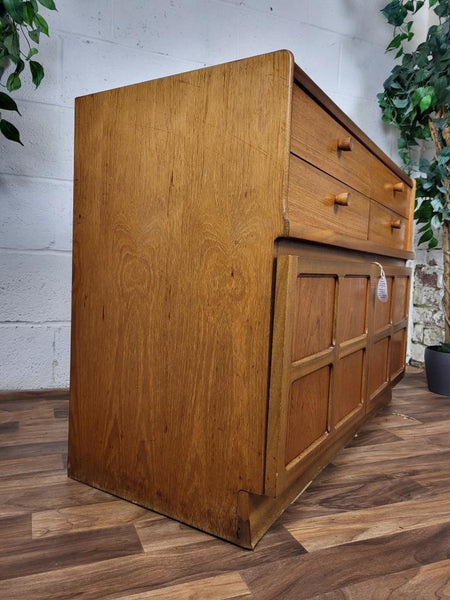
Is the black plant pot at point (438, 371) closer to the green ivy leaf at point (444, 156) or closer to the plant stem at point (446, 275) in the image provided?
the plant stem at point (446, 275)

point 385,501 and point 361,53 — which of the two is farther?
point 361,53

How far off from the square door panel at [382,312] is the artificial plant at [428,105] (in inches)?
25.4

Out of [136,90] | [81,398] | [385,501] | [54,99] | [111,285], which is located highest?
[54,99]

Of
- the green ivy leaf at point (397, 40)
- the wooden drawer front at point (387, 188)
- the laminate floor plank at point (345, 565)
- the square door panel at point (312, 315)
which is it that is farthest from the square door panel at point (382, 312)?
the green ivy leaf at point (397, 40)

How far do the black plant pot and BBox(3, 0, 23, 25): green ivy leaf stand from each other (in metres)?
1.85

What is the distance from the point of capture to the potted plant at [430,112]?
194 cm

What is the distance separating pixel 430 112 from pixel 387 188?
2.95 feet

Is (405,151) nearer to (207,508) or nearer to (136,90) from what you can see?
(136,90)

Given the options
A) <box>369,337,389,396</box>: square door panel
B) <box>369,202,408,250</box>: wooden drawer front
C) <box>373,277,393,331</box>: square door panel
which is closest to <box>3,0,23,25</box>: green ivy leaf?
<box>369,202,408,250</box>: wooden drawer front

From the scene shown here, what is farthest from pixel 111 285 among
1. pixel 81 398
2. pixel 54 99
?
pixel 54 99

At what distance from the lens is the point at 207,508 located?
898 mm

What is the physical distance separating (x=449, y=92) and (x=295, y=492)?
67.1 inches

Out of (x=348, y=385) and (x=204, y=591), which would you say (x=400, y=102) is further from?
(x=204, y=591)

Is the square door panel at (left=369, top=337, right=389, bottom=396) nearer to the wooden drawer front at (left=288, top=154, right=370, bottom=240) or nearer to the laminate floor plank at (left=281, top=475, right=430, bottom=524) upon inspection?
the laminate floor plank at (left=281, top=475, right=430, bottom=524)
